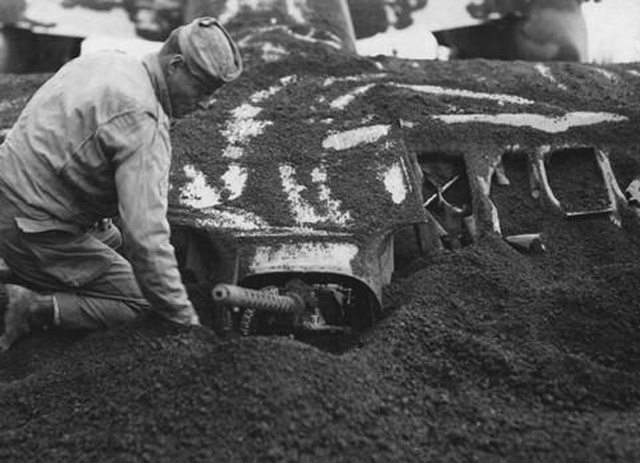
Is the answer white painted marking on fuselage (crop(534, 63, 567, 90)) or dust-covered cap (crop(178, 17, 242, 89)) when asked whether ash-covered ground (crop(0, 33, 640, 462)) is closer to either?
dust-covered cap (crop(178, 17, 242, 89))

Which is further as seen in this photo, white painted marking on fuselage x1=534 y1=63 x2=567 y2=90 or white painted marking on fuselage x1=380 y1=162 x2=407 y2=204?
white painted marking on fuselage x1=534 y1=63 x2=567 y2=90

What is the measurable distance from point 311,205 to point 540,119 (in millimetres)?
1638

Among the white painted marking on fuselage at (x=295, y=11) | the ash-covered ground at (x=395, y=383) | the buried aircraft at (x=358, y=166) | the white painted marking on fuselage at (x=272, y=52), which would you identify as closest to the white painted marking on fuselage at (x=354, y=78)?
the buried aircraft at (x=358, y=166)

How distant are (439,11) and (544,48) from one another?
0.98m

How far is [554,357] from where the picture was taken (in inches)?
90.9

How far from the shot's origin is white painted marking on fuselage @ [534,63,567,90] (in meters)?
4.77

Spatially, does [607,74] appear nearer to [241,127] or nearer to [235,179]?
[241,127]

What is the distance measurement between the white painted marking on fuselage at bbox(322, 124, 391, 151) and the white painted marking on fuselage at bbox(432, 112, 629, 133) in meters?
0.45

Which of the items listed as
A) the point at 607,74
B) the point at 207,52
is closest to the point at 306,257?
the point at 207,52

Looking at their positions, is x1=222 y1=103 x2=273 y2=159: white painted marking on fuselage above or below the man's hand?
below

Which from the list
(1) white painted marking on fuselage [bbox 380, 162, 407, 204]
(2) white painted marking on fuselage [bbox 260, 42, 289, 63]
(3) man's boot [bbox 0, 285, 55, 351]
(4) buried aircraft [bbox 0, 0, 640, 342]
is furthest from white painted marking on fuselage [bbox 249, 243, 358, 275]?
(2) white painted marking on fuselage [bbox 260, 42, 289, 63]

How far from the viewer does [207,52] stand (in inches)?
92.7

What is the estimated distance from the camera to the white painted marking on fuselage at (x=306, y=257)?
2.88m

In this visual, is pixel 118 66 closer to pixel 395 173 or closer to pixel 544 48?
pixel 395 173
